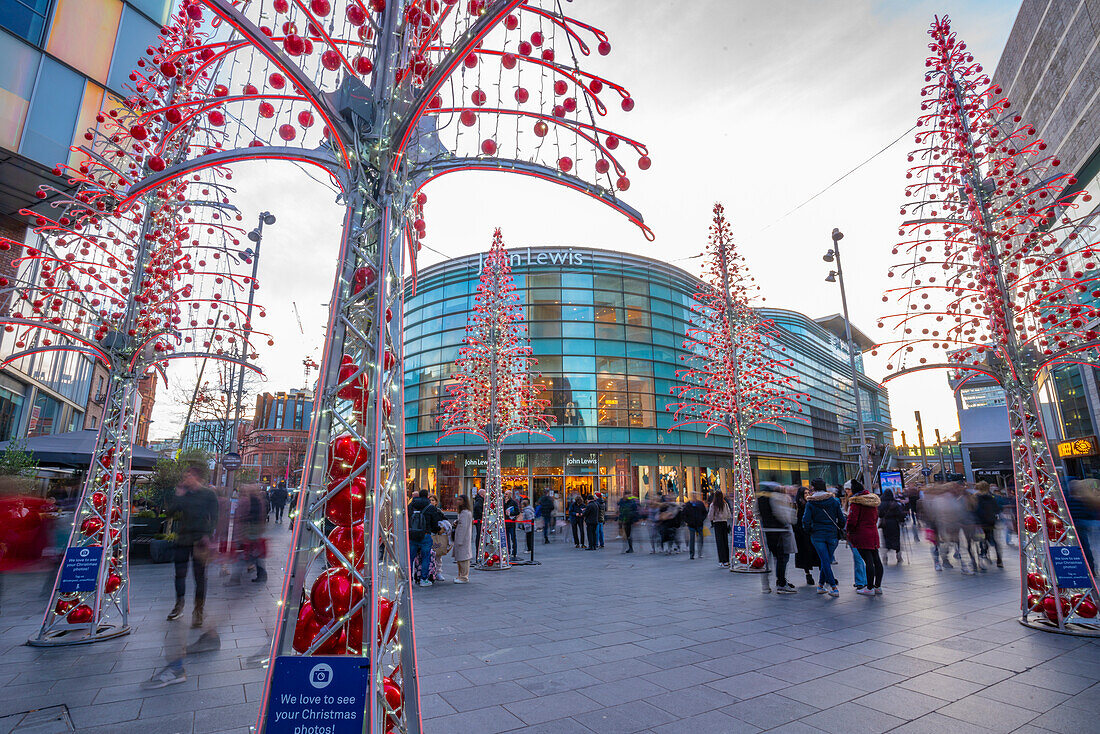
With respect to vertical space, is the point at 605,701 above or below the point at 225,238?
below

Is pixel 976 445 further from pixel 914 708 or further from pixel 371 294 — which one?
pixel 371 294

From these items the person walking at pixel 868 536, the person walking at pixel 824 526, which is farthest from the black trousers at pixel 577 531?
the person walking at pixel 868 536

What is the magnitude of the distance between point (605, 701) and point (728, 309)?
11.3 metres

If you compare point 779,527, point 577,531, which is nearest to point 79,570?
point 779,527

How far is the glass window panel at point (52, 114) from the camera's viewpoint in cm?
1396

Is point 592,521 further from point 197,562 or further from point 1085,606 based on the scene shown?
point 197,562

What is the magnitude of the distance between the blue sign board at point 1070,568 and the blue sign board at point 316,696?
331 inches

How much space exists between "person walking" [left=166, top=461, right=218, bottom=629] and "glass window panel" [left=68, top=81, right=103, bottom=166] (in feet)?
45.5

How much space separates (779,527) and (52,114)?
21039mm

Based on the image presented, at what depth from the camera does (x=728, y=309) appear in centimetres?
1389

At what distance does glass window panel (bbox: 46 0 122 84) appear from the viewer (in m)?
14.9

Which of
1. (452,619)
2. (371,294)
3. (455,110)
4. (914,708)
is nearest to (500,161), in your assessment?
(455,110)

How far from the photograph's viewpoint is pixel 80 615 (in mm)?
6664

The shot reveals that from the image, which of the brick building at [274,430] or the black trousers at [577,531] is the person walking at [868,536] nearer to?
the black trousers at [577,531]
